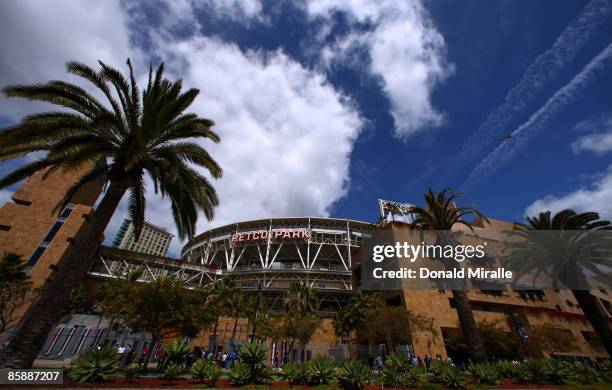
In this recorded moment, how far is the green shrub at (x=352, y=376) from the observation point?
10.8m

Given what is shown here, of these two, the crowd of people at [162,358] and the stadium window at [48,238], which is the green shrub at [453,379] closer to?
the crowd of people at [162,358]

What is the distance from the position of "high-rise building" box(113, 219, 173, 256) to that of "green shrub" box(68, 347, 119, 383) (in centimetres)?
15809

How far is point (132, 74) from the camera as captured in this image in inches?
480

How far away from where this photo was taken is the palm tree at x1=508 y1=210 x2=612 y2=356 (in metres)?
20.4

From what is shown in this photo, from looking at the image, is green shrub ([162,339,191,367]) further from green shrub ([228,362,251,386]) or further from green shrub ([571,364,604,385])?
green shrub ([571,364,604,385])

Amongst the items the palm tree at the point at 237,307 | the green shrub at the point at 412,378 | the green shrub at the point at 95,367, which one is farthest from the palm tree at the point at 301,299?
the green shrub at the point at 95,367

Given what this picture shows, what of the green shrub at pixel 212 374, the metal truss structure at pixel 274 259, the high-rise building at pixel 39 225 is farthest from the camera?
the metal truss structure at pixel 274 259

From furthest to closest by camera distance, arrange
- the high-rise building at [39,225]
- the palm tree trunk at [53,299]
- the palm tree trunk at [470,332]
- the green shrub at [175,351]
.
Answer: the high-rise building at [39,225] < the palm tree trunk at [470,332] < the green shrub at [175,351] < the palm tree trunk at [53,299]

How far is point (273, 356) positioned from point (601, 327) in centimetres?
2994

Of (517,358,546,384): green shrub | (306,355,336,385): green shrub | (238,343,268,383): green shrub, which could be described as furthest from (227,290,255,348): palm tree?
(517,358,546,384): green shrub

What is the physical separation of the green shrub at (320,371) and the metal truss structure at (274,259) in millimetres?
36104

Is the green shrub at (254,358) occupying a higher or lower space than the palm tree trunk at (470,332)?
lower

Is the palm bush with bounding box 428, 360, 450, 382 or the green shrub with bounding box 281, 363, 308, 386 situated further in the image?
the palm bush with bounding box 428, 360, 450, 382

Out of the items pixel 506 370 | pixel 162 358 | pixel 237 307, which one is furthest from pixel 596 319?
pixel 237 307
